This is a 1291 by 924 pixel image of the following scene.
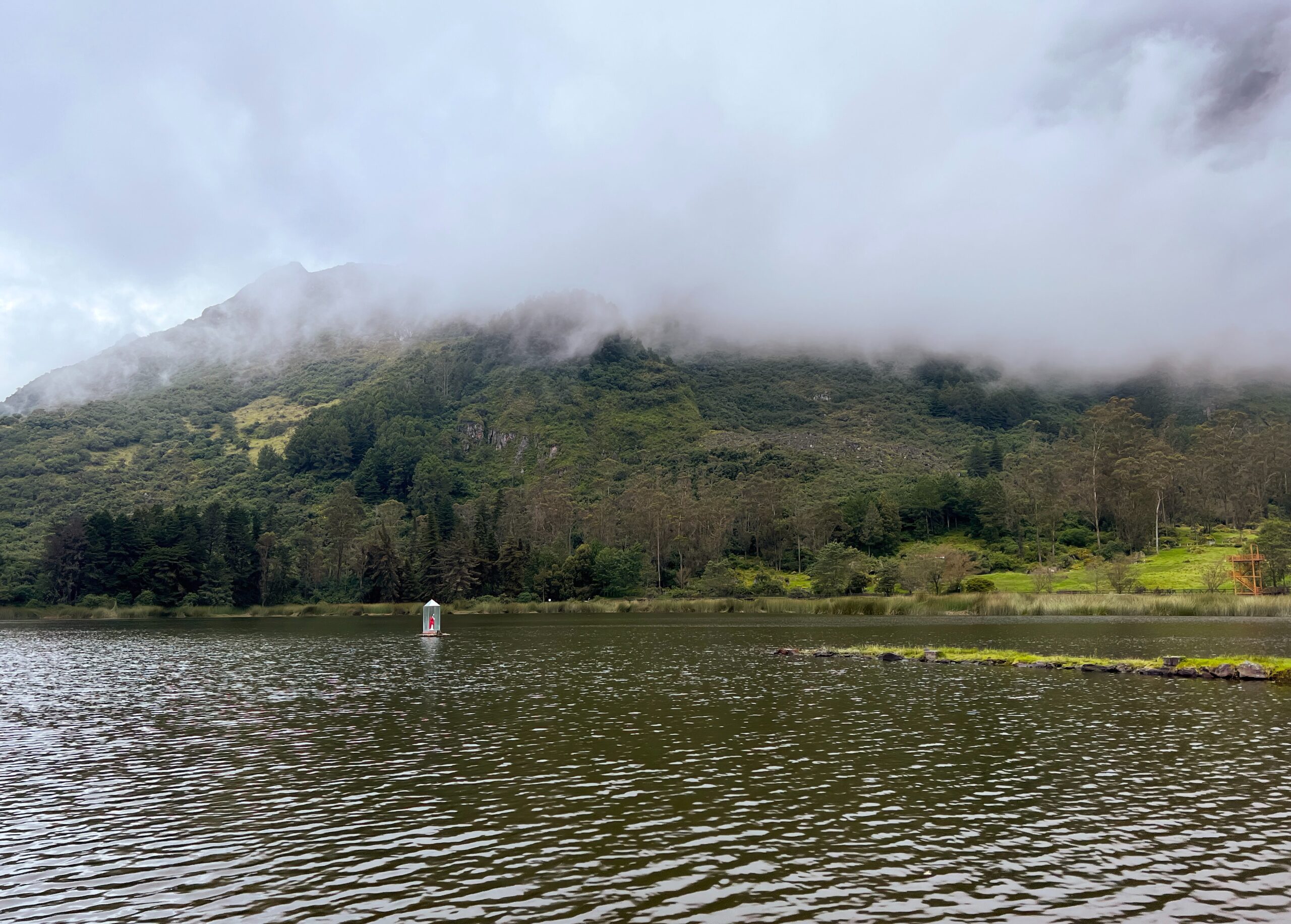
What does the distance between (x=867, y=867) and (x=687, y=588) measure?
148m

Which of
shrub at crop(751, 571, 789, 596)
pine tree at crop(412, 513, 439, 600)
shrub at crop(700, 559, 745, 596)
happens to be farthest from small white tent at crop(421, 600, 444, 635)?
pine tree at crop(412, 513, 439, 600)

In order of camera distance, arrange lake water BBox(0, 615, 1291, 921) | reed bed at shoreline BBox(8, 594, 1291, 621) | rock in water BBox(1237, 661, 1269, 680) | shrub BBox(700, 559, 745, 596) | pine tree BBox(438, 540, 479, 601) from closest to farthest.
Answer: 1. lake water BBox(0, 615, 1291, 921)
2. rock in water BBox(1237, 661, 1269, 680)
3. reed bed at shoreline BBox(8, 594, 1291, 621)
4. shrub BBox(700, 559, 745, 596)
5. pine tree BBox(438, 540, 479, 601)

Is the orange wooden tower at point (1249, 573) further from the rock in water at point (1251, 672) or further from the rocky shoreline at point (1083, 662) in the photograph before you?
the rock in water at point (1251, 672)

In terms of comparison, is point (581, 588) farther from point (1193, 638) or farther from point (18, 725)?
point (18, 725)

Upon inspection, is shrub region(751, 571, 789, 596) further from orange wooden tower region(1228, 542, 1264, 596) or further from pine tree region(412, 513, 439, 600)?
orange wooden tower region(1228, 542, 1264, 596)

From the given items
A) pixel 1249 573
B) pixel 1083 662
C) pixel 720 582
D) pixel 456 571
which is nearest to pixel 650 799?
pixel 1083 662

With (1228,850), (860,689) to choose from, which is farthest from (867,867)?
(860,689)

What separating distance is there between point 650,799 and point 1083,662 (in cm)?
3831

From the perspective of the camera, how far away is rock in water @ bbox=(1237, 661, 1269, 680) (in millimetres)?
42344

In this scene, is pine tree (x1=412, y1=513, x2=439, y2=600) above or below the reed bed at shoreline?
above

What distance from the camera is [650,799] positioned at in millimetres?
21266

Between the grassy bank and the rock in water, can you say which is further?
the grassy bank

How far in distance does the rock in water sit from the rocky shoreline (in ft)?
0.09

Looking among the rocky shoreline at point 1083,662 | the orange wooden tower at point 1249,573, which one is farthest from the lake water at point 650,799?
the orange wooden tower at point 1249,573
